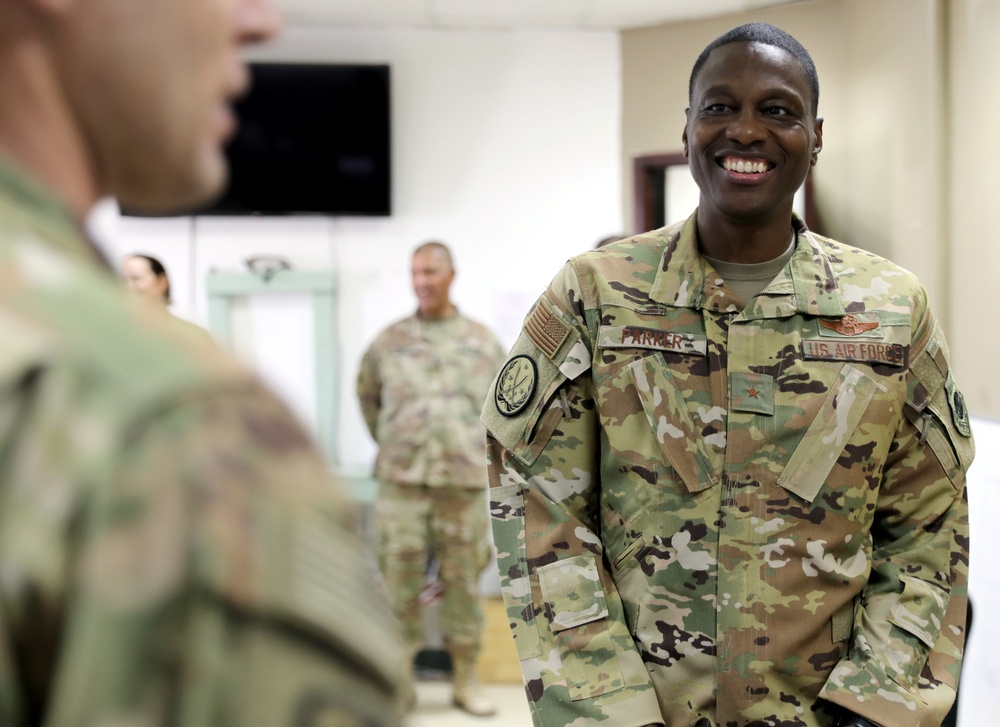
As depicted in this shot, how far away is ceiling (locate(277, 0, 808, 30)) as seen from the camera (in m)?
4.62

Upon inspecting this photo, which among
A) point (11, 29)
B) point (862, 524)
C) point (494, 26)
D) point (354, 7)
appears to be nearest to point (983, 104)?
point (862, 524)

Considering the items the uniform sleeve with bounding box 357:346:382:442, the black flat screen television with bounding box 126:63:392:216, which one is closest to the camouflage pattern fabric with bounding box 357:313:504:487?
the uniform sleeve with bounding box 357:346:382:442

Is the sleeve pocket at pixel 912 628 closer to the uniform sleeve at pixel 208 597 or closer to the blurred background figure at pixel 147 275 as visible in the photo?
the uniform sleeve at pixel 208 597

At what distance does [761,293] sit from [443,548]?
284cm

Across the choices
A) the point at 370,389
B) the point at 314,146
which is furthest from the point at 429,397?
the point at 314,146

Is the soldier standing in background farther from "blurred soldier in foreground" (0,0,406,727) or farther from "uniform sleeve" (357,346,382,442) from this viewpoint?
"blurred soldier in foreground" (0,0,406,727)

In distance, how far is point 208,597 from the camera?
11.6 inches

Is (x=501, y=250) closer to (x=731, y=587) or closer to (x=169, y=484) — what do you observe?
(x=731, y=587)

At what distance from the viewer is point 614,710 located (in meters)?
1.24

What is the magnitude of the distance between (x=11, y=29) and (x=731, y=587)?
1110 mm

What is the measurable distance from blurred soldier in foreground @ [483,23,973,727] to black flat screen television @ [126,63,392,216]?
3.79 meters

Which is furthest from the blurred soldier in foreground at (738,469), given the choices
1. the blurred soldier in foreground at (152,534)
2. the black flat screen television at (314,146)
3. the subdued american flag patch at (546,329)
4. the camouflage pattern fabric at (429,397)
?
the black flat screen television at (314,146)

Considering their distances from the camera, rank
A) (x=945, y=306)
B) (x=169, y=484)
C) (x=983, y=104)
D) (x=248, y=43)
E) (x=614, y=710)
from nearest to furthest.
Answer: (x=169, y=484) < (x=248, y=43) < (x=614, y=710) < (x=983, y=104) < (x=945, y=306)

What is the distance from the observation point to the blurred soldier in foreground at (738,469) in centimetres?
127
